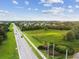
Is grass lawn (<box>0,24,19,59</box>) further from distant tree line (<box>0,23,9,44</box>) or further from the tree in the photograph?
the tree

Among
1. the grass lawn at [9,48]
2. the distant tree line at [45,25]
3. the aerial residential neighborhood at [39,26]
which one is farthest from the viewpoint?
the distant tree line at [45,25]

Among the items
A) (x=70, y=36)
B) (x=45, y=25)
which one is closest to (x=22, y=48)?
(x=45, y=25)

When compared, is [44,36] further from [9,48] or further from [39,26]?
[9,48]

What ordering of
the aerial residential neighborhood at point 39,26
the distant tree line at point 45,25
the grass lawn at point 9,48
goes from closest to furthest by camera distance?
the grass lawn at point 9,48 < the aerial residential neighborhood at point 39,26 < the distant tree line at point 45,25

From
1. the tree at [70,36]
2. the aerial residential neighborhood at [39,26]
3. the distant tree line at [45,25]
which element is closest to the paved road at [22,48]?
the aerial residential neighborhood at [39,26]

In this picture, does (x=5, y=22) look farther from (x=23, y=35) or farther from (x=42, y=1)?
(x=42, y=1)

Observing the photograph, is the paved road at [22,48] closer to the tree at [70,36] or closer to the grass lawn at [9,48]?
the grass lawn at [9,48]
